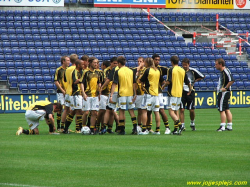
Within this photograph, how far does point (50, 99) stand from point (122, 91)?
14234 millimetres

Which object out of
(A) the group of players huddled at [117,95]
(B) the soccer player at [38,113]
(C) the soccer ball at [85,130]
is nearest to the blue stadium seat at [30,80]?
(A) the group of players huddled at [117,95]

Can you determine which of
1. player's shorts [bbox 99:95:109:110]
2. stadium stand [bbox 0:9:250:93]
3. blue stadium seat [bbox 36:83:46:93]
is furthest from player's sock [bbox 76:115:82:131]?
blue stadium seat [bbox 36:83:46:93]

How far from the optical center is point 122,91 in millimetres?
14023

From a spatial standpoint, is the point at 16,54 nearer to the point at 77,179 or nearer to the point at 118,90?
the point at 118,90

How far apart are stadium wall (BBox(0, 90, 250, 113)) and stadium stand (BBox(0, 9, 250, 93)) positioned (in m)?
2.98

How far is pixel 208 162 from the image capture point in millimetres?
9008

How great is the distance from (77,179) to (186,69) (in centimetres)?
869

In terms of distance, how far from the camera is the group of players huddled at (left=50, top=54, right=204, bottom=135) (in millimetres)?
14016

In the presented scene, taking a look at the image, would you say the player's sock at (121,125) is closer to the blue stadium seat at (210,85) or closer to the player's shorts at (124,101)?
the player's shorts at (124,101)

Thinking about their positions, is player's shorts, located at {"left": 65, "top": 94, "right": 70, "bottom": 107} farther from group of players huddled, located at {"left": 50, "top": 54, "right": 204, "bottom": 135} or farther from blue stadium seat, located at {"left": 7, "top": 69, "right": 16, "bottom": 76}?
blue stadium seat, located at {"left": 7, "top": 69, "right": 16, "bottom": 76}

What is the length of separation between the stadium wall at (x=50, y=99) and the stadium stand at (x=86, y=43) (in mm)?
2985

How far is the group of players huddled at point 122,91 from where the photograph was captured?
14016mm

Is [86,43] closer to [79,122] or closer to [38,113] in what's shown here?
[79,122]

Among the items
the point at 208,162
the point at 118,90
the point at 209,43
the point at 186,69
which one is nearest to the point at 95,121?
the point at 118,90
